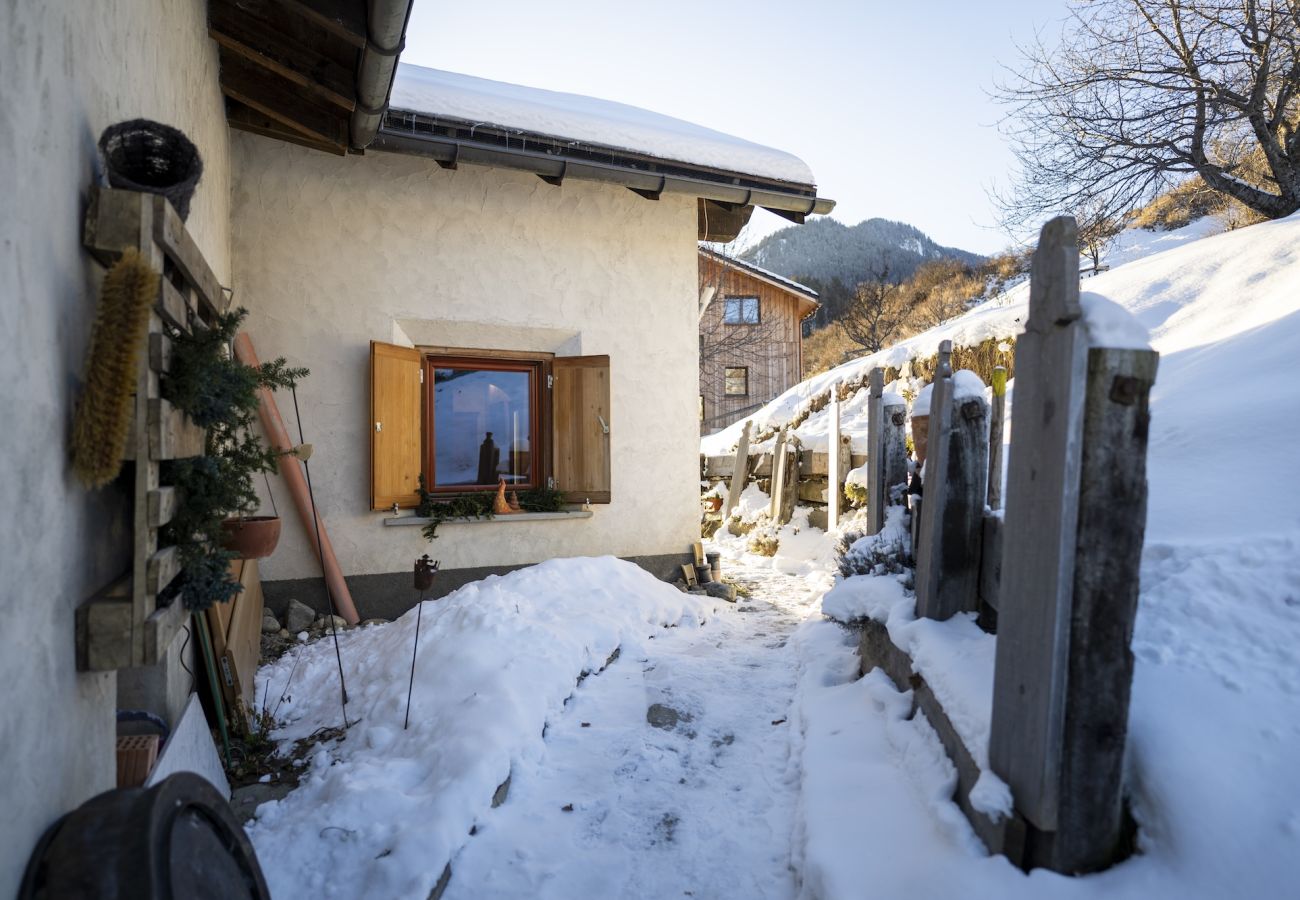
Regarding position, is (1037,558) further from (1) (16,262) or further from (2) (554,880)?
(1) (16,262)

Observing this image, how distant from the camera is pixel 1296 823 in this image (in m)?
1.50

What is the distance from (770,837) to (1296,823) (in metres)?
1.60

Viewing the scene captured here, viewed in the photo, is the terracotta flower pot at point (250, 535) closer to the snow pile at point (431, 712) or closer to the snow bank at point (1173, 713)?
the snow pile at point (431, 712)

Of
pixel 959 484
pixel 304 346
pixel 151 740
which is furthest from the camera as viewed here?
pixel 304 346

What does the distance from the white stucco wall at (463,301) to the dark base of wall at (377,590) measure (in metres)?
0.07

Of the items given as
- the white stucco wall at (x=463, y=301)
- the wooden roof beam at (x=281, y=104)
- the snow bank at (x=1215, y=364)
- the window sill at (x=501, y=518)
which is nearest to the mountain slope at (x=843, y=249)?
the snow bank at (x=1215, y=364)

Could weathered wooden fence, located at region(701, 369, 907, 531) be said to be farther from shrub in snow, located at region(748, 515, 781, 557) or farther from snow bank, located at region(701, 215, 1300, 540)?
snow bank, located at region(701, 215, 1300, 540)

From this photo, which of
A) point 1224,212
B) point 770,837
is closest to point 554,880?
point 770,837

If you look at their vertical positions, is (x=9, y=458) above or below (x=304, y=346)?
below

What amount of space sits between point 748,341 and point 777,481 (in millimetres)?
10940

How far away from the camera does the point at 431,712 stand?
336 centimetres

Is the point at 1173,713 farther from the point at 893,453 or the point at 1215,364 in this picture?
the point at 1215,364

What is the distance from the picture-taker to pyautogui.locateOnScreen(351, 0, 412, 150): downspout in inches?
138

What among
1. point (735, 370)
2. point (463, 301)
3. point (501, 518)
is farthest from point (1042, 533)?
point (735, 370)
